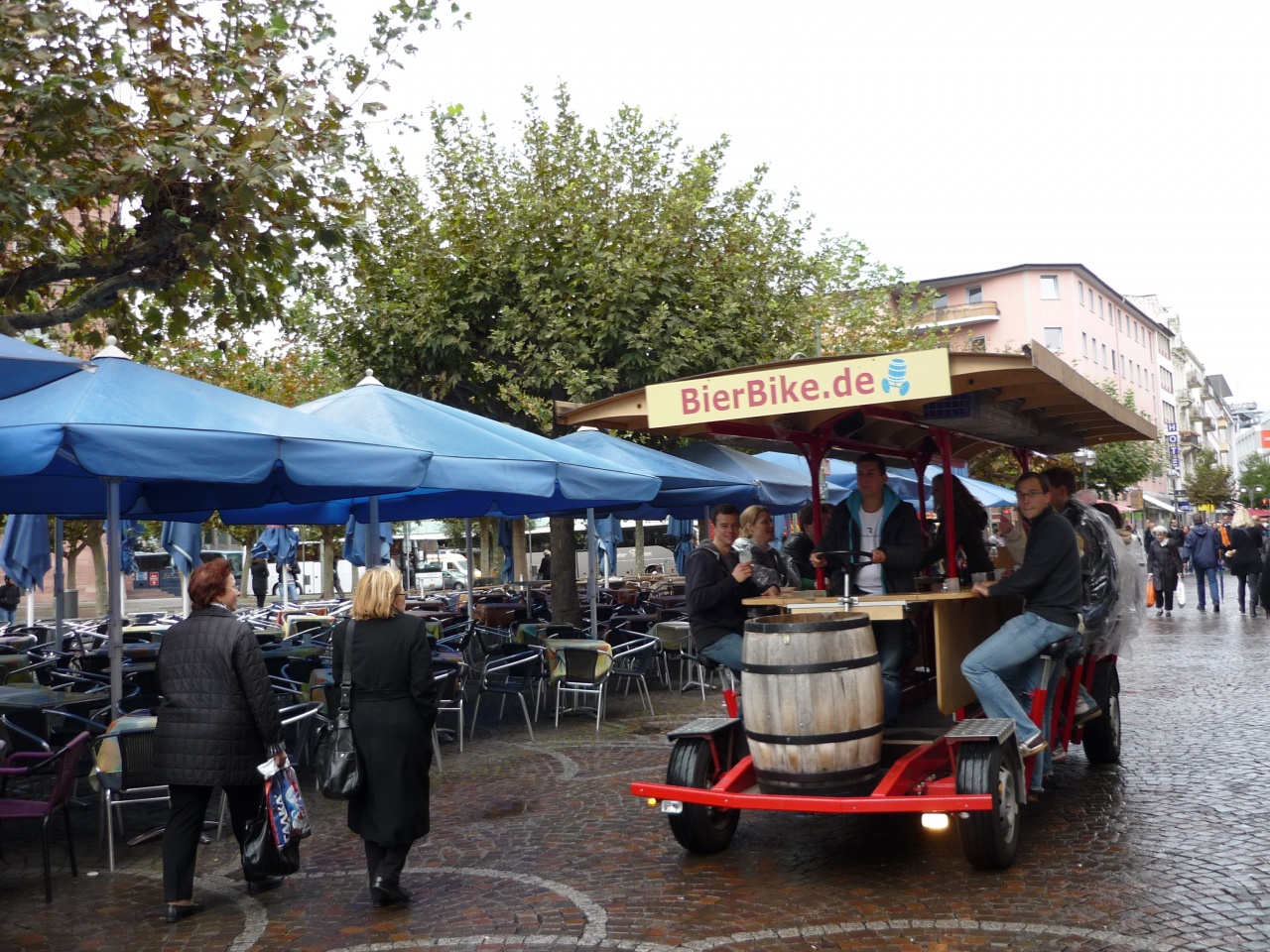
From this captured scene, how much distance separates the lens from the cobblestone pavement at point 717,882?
486 cm

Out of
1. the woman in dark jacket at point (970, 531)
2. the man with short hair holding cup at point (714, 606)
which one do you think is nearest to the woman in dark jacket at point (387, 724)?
the man with short hair holding cup at point (714, 606)

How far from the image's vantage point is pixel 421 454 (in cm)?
803

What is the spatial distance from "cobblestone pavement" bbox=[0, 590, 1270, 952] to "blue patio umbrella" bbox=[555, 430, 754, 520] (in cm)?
413

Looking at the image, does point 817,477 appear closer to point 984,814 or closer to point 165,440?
point 984,814

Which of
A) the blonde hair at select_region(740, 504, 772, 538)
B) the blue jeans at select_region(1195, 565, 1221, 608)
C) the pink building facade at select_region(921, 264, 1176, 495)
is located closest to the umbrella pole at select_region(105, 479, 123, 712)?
the blonde hair at select_region(740, 504, 772, 538)

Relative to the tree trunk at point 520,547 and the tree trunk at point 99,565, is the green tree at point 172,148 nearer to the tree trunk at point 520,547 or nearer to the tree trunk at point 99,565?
the tree trunk at point 99,565

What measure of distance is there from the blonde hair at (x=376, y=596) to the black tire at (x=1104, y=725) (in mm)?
4790

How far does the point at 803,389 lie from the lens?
607 centimetres

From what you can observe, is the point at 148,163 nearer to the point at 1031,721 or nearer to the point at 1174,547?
the point at 1031,721

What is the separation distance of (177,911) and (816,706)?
3.03 metres

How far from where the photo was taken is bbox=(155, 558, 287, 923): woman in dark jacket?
17.4ft

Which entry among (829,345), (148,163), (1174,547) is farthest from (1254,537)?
(148,163)

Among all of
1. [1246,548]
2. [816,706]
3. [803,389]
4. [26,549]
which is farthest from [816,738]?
[1246,548]

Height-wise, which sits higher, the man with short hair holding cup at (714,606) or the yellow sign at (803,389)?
the yellow sign at (803,389)
